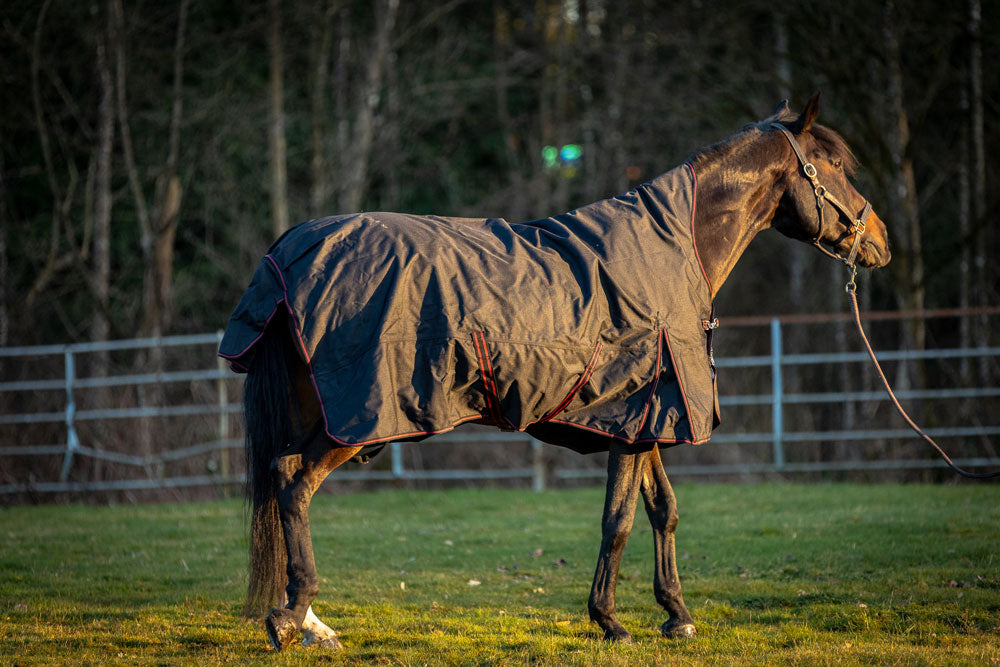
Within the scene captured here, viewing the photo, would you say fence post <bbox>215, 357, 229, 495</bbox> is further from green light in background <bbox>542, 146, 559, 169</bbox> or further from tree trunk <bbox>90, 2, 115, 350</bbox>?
green light in background <bbox>542, 146, 559, 169</bbox>

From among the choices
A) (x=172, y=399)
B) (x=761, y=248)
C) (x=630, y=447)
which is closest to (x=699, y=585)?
(x=630, y=447)

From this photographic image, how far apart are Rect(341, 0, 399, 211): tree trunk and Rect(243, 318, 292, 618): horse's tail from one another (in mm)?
10469

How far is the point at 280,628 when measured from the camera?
393 cm

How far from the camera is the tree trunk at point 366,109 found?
14508mm

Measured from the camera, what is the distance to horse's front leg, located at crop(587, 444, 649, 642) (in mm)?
4238

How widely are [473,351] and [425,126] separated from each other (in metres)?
13.0

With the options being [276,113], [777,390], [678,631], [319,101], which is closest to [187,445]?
[276,113]

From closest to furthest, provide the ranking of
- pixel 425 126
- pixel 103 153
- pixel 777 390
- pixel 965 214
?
pixel 777 390, pixel 103 153, pixel 965 214, pixel 425 126

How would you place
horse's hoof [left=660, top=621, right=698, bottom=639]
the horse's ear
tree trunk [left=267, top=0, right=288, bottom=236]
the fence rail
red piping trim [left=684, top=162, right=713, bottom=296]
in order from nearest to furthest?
horse's hoof [left=660, top=621, right=698, bottom=639], red piping trim [left=684, top=162, right=713, bottom=296], the horse's ear, the fence rail, tree trunk [left=267, top=0, right=288, bottom=236]

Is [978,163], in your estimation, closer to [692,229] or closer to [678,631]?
[692,229]

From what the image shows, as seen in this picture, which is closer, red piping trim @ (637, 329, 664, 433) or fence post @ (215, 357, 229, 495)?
red piping trim @ (637, 329, 664, 433)

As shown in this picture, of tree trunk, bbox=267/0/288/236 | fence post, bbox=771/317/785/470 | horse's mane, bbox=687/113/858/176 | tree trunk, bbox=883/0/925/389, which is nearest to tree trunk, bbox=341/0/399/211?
tree trunk, bbox=267/0/288/236

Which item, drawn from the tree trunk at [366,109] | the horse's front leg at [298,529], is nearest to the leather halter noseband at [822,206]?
the horse's front leg at [298,529]

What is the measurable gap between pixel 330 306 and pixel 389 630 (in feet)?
5.31
